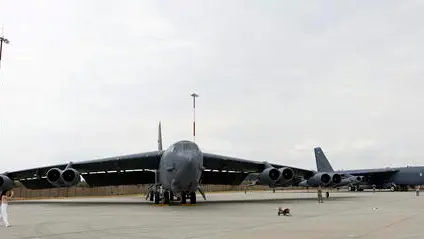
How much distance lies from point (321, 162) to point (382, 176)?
8490mm

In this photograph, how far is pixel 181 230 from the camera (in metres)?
12.1

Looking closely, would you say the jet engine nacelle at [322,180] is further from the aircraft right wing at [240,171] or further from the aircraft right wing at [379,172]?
the aircraft right wing at [379,172]

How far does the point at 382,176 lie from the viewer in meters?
65.5

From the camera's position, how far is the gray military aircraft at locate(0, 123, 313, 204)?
23875 millimetres

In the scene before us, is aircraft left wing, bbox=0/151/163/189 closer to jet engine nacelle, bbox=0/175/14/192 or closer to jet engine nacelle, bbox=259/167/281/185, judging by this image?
jet engine nacelle, bbox=0/175/14/192

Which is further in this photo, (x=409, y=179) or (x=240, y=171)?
(x=409, y=179)

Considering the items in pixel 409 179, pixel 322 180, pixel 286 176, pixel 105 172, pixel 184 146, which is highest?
pixel 184 146

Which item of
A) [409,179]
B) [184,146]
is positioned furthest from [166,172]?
[409,179]

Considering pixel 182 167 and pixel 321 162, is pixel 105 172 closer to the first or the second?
pixel 182 167

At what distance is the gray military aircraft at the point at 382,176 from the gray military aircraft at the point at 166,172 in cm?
3096

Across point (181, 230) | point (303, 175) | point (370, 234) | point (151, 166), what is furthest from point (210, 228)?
point (303, 175)

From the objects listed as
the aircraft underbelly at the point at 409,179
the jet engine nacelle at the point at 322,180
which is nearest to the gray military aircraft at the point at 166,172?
the jet engine nacelle at the point at 322,180

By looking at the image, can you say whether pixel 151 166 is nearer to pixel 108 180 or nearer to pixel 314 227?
pixel 108 180

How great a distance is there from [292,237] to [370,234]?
1914mm
